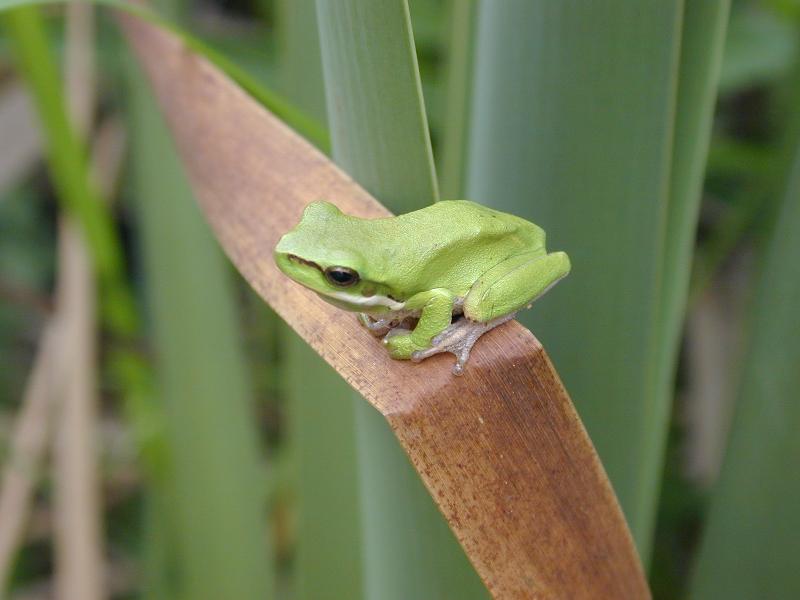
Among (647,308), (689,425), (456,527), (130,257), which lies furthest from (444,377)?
(130,257)

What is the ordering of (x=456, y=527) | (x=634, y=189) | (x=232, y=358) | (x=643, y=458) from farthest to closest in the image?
(x=232, y=358) → (x=643, y=458) → (x=634, y=189) → (x=456, y=527)

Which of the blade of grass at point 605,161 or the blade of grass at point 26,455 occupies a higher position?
the blade of grass at point 605,161

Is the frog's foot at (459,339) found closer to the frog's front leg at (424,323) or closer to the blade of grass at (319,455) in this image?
the frog's front leg at (424,323)

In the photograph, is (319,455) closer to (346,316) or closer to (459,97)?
(346,316)

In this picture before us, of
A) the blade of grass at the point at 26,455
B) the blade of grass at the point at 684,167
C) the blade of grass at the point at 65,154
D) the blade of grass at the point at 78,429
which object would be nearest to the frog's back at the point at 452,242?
the blade of grass at the point at 684,167

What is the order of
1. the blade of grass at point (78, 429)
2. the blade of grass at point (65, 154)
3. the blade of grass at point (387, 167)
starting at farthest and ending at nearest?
the blade of grass at point (78, 429) → the blade of grass at point (65, 154) → the blade of grass at point (387, 167)

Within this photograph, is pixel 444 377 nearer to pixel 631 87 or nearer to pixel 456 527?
pixel 456 527
